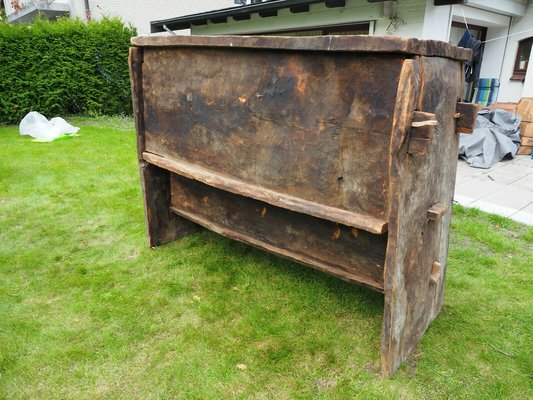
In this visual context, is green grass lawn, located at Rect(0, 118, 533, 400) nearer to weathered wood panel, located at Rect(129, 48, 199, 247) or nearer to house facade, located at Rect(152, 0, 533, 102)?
weathered wood panel, located at Rect(129, 48, 199, 247)

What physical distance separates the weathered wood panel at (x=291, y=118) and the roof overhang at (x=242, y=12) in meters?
5.18

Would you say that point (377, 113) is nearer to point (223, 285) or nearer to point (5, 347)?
point (223, 285)

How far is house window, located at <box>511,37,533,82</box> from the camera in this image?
8305 mm

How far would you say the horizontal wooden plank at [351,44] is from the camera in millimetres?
1581

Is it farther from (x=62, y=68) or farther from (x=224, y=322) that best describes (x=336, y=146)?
(x=62, y=68)

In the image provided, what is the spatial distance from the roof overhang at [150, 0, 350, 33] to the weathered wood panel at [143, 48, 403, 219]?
5184 millimetres

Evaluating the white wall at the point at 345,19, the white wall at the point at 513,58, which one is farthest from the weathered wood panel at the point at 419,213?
the white wall at the point at 513,58

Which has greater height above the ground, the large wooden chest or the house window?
the house window

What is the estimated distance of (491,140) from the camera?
6.61m

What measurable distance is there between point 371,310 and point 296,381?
781mm

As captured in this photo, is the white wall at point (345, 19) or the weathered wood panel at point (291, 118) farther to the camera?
the white wall at point (345, 19)

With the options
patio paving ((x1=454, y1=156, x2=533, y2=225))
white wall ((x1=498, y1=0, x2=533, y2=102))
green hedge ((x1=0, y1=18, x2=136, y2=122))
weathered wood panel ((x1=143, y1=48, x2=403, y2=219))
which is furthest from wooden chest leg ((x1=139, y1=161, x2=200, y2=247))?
green hedge ((x1=0, y1=18, x2=136, y2=122))

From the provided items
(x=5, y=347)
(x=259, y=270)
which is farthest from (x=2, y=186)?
(x=259, y=270)

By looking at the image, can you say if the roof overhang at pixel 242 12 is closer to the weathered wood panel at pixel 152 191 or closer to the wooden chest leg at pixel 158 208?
the weathered wood panel at pixel 152 191
